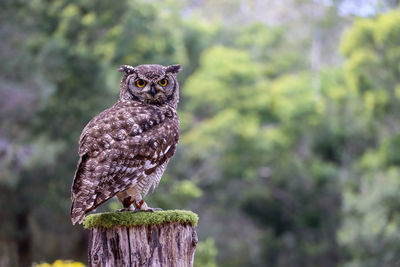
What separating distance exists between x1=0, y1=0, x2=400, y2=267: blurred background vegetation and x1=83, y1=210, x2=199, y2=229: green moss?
7.29 meters

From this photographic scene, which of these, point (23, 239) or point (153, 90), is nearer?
point (153, 90)

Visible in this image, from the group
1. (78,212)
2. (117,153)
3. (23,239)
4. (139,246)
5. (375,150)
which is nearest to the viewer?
(139,246)

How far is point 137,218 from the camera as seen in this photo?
4.51 metres

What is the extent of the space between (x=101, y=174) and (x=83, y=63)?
18.9 meters

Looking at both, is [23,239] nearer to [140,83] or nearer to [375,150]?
[375,150]

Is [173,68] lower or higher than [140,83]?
higher

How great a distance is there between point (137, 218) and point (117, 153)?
607 millimetres

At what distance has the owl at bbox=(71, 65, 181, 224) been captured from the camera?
476 centimetres

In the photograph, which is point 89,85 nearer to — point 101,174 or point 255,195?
point 255,195

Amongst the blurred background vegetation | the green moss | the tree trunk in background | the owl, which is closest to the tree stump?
the green moss

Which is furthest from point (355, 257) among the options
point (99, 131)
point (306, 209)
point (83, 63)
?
point (99, 131)

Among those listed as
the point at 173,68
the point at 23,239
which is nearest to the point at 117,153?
the point at 173,68

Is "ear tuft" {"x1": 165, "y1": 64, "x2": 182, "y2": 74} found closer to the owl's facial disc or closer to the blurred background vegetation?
the owl's facial disc

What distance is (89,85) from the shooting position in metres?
23.4
